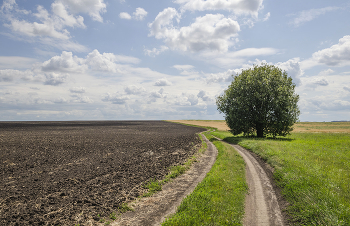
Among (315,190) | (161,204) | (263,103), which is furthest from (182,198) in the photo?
(263,103)

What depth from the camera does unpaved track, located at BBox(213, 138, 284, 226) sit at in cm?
891

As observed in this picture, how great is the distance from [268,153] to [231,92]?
2231 centimetres

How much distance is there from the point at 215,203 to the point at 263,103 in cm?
3383

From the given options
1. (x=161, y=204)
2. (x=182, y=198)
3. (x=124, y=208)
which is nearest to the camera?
(x=124, y=208)

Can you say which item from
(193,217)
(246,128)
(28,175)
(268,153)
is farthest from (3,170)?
(246,128)

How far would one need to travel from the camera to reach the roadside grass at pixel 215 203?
877 centimetres

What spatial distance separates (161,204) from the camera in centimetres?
1112

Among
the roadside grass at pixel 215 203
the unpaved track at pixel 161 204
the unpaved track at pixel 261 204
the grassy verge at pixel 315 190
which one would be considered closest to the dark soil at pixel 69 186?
the unpaved track at pixel 161 204

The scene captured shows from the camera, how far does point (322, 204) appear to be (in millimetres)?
9719

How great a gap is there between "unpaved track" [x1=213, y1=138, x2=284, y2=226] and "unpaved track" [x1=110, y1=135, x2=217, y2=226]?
376 cm

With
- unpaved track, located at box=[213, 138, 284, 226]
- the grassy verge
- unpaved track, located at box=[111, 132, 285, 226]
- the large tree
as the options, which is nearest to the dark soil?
unpaved track, located at box=[111, 132, 285, 226]

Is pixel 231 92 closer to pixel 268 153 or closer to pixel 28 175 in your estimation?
pixel 268 153

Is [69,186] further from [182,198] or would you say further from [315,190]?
[315,190]

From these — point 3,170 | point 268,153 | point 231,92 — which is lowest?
point 3,170
